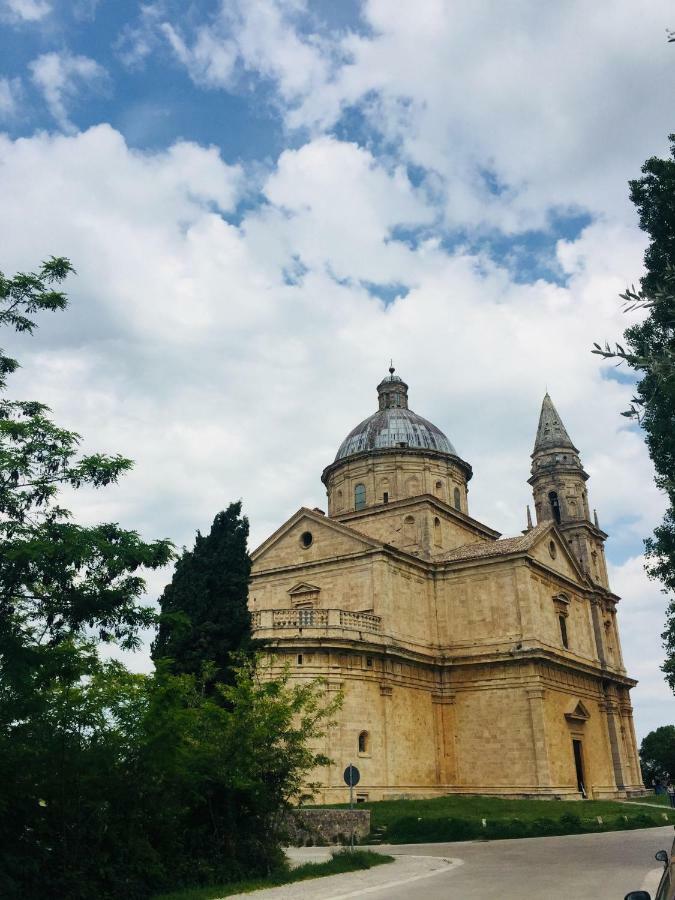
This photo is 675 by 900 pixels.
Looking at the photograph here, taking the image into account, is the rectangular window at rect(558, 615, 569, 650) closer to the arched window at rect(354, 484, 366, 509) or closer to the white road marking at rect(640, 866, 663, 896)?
the arched window at rect(354, 484, 366, 509)

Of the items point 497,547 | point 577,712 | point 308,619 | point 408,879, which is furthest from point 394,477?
point 408,879

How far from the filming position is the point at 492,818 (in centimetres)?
2711

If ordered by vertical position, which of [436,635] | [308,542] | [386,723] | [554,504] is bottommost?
[386,723]

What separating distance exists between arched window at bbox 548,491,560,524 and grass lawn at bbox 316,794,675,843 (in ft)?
69.2

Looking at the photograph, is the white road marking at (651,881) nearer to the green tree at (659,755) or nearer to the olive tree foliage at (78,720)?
the olive tree foliage at (78,720)

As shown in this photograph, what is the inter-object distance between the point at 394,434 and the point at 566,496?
12.9 meters

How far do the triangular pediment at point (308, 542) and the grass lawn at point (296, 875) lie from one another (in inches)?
743

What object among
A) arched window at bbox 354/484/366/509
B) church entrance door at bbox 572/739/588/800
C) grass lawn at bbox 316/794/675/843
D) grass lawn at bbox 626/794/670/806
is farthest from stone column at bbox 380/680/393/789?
grass lawn at bbox 626/794/670/806

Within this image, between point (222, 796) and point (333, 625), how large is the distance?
16396mm

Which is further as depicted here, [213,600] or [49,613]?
[213,600]

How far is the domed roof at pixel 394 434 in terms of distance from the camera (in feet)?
151

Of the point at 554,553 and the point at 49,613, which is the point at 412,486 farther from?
the point at 49,613

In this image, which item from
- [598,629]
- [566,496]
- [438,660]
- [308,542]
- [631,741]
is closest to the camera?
[438,660]

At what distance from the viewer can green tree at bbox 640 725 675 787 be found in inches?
3462
